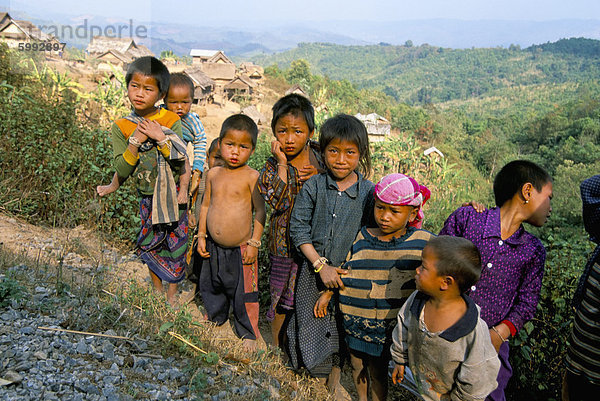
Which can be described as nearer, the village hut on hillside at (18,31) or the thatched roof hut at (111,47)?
the village hut on hillside at (18,31)

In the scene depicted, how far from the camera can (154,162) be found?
293cm

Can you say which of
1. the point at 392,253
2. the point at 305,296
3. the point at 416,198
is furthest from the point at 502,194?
the point at 305,296

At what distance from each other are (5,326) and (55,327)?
8.4 inches

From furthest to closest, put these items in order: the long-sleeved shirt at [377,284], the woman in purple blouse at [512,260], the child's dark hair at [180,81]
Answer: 1. the child's dark hair at [180,81]
2. the long-sleeved shirt at [377,284]
3. the woman in purple blouse at [512,260]

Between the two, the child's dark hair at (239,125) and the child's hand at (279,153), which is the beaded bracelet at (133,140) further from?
the child's hand at (279,153)

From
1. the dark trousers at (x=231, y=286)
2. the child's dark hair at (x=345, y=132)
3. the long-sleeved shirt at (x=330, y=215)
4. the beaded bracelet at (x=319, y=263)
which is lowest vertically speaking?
the dark trousers at (x=231, y=286)

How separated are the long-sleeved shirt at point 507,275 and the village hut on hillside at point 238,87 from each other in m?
21.4

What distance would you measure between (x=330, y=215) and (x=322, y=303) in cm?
50

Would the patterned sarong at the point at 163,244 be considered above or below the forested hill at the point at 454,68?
below

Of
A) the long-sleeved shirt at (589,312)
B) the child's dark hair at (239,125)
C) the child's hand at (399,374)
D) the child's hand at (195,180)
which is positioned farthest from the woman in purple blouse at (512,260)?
the child's hand at (195,180)

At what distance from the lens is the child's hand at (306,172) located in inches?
107

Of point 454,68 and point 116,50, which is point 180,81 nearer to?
point 116,50

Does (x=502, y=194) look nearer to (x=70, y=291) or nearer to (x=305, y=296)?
(x=305, y=296)

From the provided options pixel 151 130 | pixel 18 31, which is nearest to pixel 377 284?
pixel 151 130
